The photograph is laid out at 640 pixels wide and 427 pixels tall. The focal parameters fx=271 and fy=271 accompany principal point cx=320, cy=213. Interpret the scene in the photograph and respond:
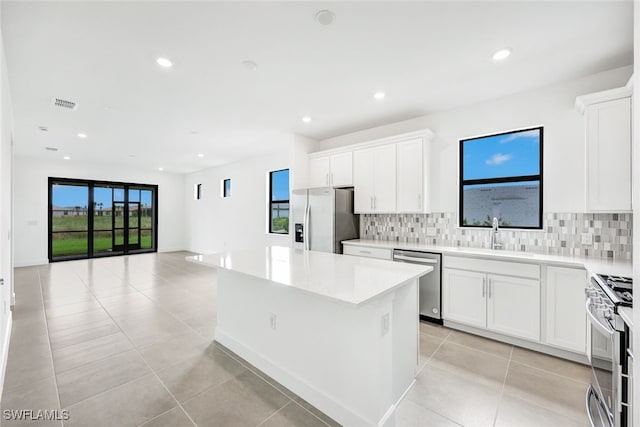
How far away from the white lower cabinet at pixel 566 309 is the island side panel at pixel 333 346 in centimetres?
139

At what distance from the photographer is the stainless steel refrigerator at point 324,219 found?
4066 mm

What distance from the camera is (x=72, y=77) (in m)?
2.72

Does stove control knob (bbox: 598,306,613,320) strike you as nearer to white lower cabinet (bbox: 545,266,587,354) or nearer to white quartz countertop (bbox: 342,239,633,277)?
white quartz countertop (bbox: 342,239,633,277)

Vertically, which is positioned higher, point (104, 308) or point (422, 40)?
point (422, 40)

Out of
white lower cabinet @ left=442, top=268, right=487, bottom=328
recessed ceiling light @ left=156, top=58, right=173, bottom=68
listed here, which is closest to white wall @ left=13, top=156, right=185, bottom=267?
recessed ceiling light @ left=156, top=58, right=173, bottom=68

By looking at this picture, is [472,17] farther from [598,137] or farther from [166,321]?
[166,321]

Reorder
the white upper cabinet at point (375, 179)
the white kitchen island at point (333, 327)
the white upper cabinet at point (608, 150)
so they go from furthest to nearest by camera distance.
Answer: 1. the white upper cabinet at point (375, 179)
2. the white upper cabinet at point (608, 150)
3. the white kitchen island at point (333, 327)

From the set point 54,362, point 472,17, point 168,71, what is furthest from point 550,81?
point 54,362

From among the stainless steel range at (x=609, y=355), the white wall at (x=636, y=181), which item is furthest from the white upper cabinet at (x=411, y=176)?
the white wall at (x=636, y=181)

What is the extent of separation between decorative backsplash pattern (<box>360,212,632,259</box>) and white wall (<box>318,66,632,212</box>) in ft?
0.46

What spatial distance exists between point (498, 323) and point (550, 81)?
2546 mm

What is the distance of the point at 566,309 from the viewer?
2.41 m

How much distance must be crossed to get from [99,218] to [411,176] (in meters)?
8.53

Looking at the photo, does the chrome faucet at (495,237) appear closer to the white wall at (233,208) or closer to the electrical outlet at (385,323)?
the electrical outlet at (385,323)
